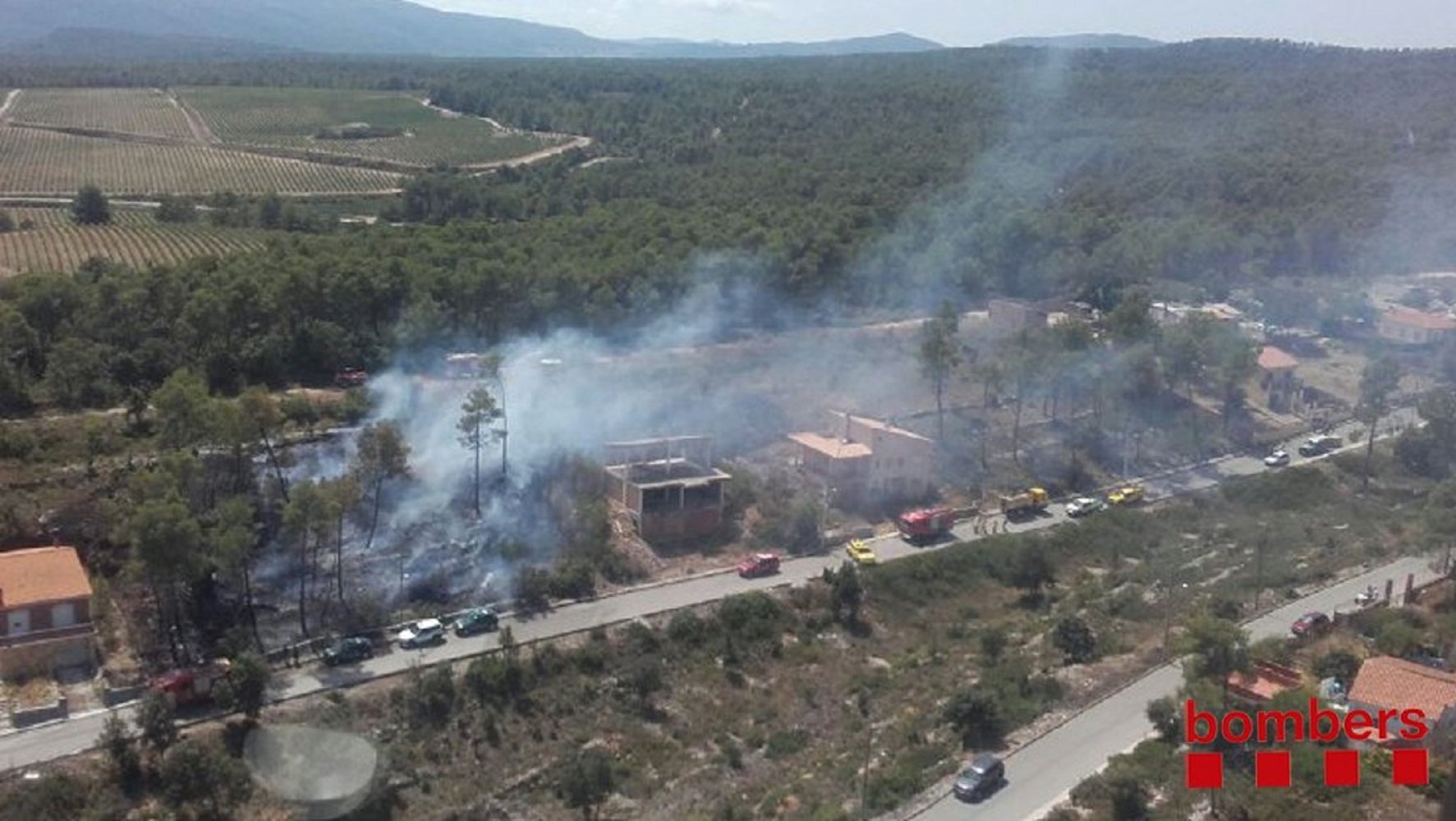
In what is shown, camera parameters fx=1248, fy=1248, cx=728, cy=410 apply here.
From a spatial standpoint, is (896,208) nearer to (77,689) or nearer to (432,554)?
(432,554)

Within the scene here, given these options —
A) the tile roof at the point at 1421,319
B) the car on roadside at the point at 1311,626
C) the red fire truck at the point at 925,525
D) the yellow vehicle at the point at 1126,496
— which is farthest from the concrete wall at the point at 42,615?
the tile roof at the point at 1421,319

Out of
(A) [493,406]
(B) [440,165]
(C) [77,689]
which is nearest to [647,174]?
(B) [440,165]

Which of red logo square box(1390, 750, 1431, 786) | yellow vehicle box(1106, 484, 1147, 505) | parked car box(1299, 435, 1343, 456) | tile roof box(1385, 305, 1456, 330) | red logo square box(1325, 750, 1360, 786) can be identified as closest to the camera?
red logo square box(1325, 750, 1360, 786)

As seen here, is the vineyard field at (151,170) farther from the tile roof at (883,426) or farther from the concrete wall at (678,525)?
the concrete wall at (678,525)

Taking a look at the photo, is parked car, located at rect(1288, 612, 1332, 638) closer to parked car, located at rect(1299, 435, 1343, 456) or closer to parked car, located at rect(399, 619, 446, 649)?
parked car, located at rect(1299, 435, 1343, 456)

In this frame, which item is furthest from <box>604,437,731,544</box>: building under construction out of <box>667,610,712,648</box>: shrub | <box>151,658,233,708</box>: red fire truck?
<box>151,658,233,708</box>: red fire truck

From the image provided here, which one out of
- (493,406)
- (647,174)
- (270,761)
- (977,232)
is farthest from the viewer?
(647,174)

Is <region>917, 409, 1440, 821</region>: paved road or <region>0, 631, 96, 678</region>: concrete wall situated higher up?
<region>0, 631, 96, 678</region>: concrete wall
